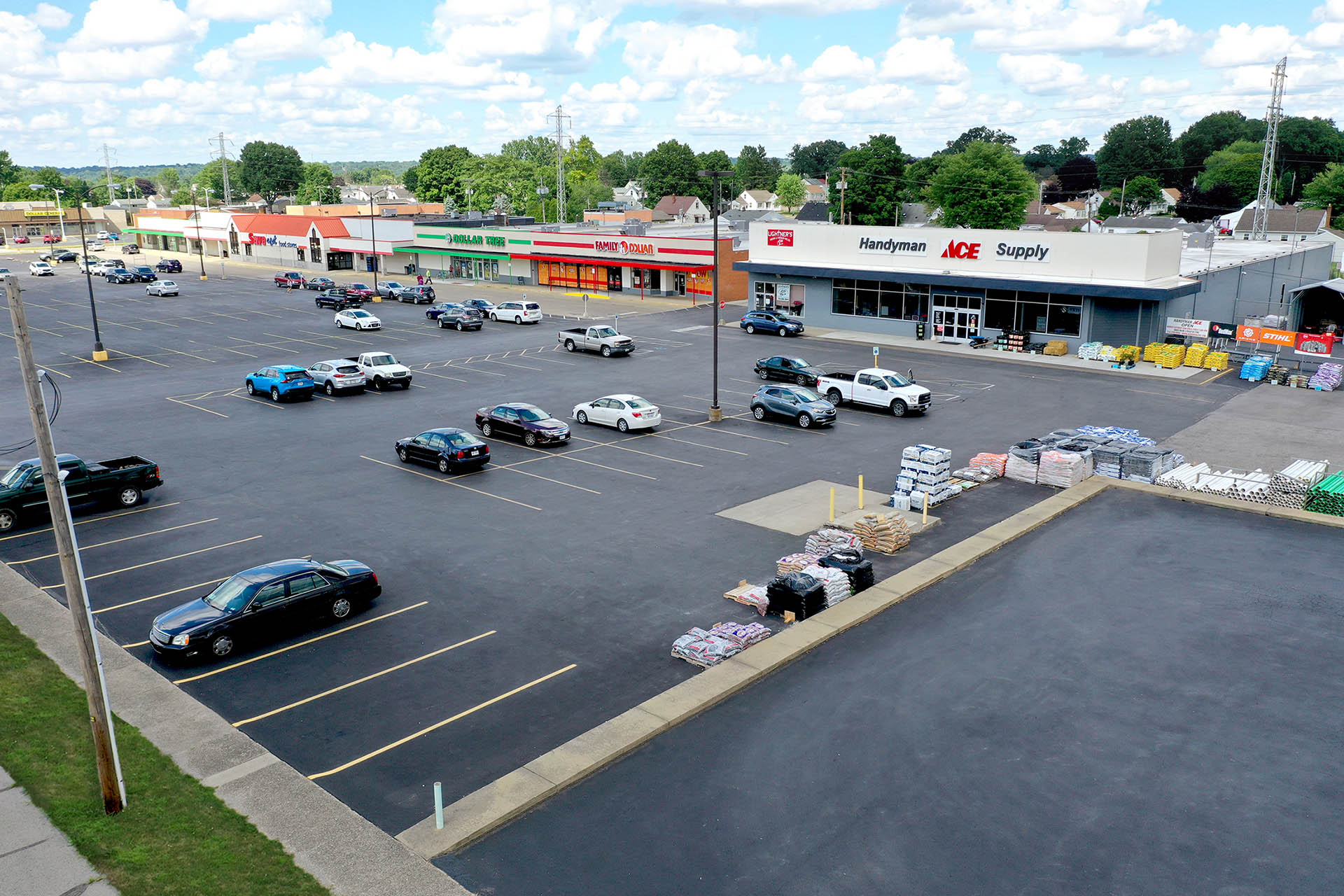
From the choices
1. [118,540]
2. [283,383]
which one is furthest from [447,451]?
[283,383]

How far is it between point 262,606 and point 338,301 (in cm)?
6019

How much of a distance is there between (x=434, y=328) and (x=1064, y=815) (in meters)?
57.6

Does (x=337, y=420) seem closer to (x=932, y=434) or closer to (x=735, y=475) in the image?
(x=735, y=475)

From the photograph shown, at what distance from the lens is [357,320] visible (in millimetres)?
62062

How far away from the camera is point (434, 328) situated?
6425 cm

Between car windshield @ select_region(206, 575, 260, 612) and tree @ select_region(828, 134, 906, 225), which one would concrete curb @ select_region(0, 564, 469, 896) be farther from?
tree @ select_region(828, 134, 906, 225)

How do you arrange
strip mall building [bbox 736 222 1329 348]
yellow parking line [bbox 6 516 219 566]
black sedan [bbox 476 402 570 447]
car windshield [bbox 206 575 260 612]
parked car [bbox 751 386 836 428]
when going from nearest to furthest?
car windshield [bbox 206 575 260 612], yellow parking line [bbox 6 516 219 566], black sedan [bbox 476 402 570 447], parked car [bbox 751 386 836 428], strip mall building [bbox 736 222 1329 348]

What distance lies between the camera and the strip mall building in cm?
4903

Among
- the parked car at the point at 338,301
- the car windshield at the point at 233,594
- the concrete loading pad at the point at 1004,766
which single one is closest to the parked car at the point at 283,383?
the car windshield at the point at 233,594

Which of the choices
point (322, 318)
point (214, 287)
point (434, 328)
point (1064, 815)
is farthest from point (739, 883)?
point (214, 287)

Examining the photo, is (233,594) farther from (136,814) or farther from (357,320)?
(357,320)

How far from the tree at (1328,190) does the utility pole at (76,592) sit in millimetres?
155645

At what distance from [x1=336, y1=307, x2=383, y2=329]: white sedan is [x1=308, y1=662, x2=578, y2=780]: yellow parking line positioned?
5011 cm

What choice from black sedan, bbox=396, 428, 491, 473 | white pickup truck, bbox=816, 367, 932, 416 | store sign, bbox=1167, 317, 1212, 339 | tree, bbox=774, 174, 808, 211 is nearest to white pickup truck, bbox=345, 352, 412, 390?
black sedan, bbox=396, 428, 491, 473
